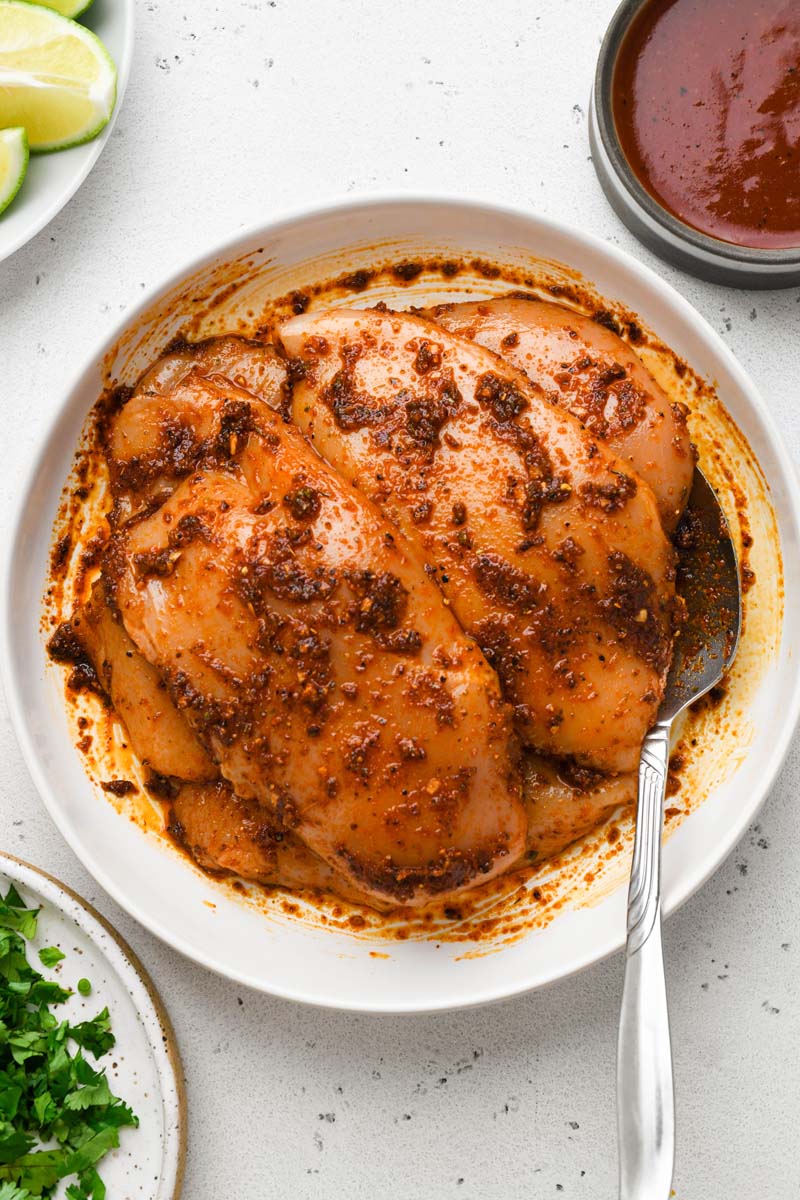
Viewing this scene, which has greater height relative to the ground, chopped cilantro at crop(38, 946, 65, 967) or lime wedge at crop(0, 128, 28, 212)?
lime wedge at crop(0, 128, 28, 212)

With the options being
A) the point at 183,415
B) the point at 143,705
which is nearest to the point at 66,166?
the point at 183,415

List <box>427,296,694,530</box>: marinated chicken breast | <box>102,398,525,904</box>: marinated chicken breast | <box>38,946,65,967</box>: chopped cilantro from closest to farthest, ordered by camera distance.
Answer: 1. <box>102,398,525,904</box>: marinated chicken breast
2. <box>427,296,694,530</box>: marinated chicken breast
3. <box>38,946,65,967</box>: chopped cilantro

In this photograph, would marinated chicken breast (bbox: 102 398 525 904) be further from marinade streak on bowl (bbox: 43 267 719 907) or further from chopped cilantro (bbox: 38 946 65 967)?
chopped cilantro (bbox: 38 946 65 967)

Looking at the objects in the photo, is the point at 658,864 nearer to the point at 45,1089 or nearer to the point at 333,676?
the point at 333,676

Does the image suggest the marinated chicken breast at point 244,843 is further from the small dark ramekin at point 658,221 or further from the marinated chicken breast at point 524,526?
the small dark ramekin at point 658,221

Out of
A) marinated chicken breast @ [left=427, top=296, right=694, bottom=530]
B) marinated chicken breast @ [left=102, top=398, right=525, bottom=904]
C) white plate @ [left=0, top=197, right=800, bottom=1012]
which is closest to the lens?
marinated chicken breast @ [left=102, top=398, right=525, bottom=904]

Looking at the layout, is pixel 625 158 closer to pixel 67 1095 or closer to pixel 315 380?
pixel 315 380

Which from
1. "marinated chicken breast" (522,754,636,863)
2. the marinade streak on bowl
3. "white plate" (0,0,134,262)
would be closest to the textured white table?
"white plate" (0,0,134,262)
